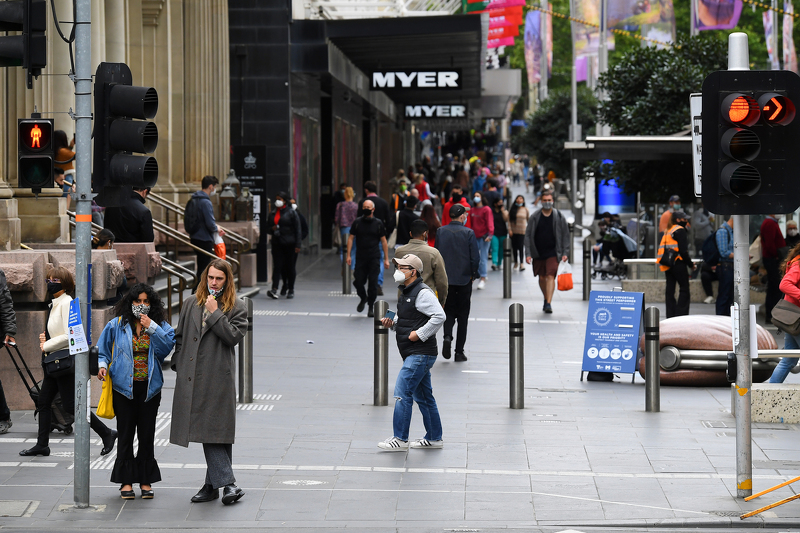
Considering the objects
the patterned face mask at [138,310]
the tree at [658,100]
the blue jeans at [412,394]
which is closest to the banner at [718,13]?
the tree at [658,100]

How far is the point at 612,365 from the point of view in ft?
42.0

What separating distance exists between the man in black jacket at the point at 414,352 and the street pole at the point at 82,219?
2.57 m

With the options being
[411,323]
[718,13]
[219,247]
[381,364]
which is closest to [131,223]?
[219,247]

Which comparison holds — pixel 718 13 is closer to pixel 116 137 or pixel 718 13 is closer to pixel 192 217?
pixel 192 217

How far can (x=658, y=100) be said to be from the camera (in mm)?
22016

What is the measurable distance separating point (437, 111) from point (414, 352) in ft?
93.6

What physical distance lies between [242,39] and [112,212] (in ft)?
38.5

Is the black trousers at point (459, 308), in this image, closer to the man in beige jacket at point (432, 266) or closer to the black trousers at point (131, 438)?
the man in beige jacket at point (432, 266)

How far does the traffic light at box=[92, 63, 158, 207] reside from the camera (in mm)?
7504

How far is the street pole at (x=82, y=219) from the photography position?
752 centimetres

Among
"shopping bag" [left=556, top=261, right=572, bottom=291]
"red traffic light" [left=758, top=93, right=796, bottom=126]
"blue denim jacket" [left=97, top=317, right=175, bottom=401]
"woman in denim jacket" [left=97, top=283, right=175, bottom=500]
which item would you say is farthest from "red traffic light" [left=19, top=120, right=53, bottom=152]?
"shopping bag" [left=556, top=261, right=572, bottom=291]

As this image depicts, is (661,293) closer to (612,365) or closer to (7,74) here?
(612,365)

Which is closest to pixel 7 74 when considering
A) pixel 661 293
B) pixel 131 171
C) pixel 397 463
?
pixel 131 171

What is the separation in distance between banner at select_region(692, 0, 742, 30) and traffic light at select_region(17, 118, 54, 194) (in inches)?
981
